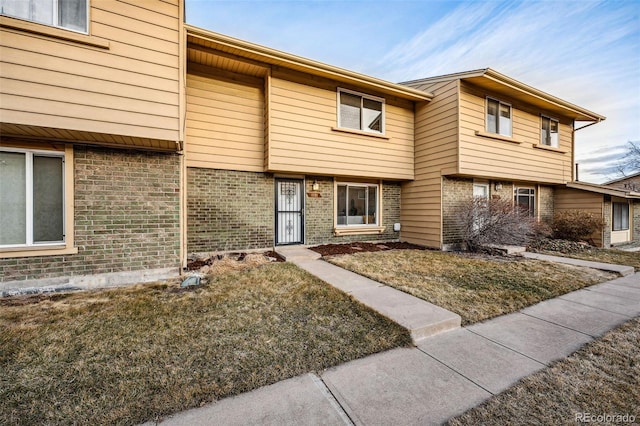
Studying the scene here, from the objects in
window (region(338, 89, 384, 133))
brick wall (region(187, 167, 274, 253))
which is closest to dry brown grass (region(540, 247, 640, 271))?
window (region(338, 89, 384, 133))

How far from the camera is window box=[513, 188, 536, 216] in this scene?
10516 mm

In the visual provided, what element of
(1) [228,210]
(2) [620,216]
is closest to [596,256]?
(2) [620,216]

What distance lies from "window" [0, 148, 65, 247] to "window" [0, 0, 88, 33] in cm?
197

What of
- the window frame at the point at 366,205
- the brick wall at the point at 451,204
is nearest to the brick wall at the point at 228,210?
the window frame at the point at 366,205

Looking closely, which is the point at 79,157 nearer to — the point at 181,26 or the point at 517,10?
the point at 181,26

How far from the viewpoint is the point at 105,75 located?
406cm

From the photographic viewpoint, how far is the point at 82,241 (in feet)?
14.5

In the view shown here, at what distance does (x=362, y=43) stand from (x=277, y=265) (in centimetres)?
975

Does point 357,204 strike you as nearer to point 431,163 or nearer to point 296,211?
point 296,211

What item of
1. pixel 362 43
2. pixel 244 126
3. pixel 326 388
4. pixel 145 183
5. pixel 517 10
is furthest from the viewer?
pixel 362 43

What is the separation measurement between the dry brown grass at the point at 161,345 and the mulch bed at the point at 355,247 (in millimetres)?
3108

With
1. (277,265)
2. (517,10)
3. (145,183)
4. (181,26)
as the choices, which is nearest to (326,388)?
(277,265)

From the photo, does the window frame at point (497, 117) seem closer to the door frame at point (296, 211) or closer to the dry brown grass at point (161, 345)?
Result: the door frame at point (296, 211)

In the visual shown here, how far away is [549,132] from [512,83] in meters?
4.32
